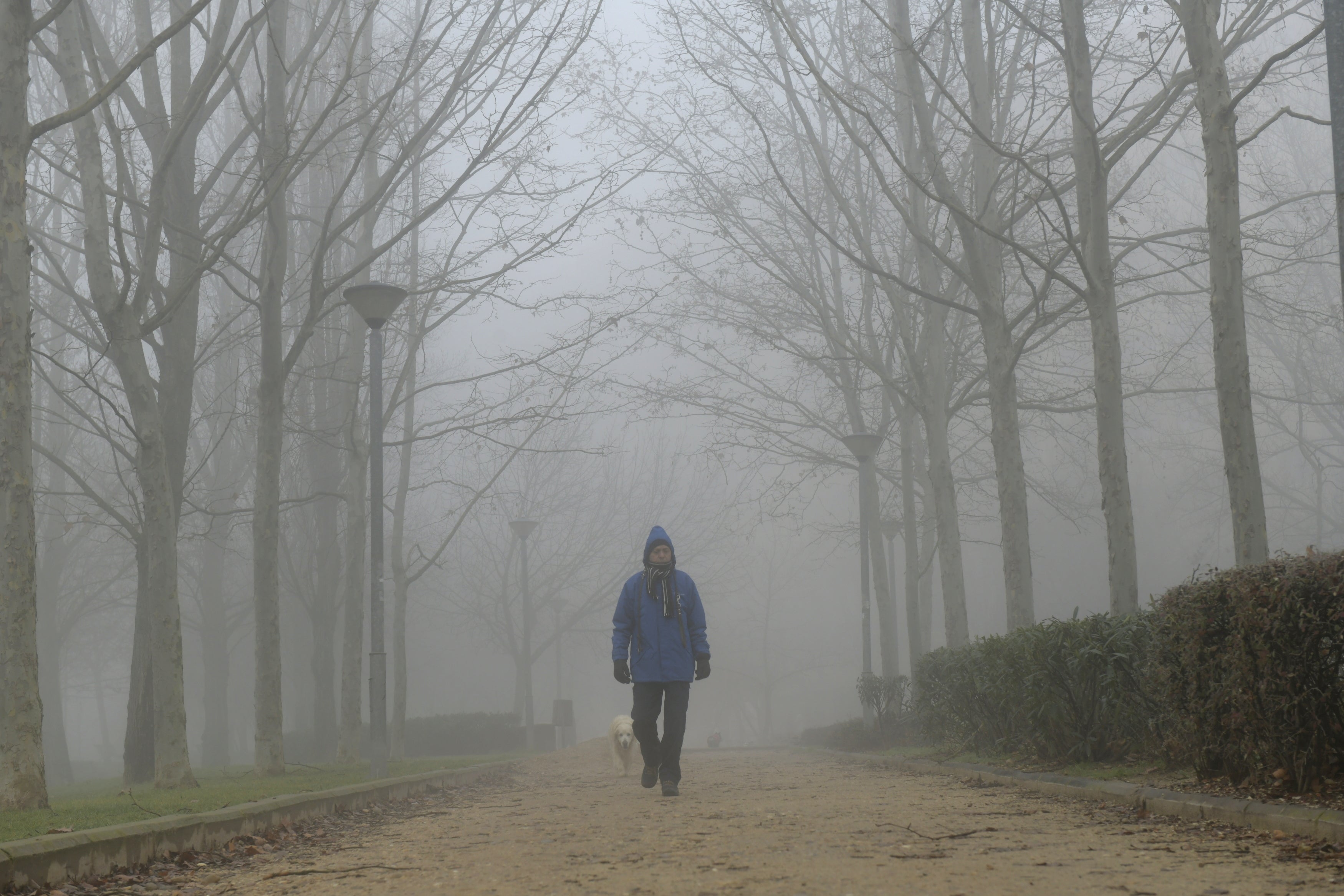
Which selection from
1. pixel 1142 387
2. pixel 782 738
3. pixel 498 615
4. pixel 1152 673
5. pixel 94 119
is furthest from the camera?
pixel 782 738

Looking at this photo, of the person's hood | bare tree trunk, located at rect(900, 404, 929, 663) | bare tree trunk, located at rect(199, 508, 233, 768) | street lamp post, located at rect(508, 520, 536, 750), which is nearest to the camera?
the person's hood

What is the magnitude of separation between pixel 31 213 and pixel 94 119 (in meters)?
15.5

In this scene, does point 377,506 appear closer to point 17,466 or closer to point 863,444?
point 17,466

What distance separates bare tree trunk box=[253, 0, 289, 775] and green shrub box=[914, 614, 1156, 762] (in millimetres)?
6757

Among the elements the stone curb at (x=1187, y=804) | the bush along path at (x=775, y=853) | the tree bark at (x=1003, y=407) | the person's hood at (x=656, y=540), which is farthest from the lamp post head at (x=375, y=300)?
the stone curb at (x=1187, y=804)

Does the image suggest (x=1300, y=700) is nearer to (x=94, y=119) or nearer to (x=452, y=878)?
(x=452, y=878)

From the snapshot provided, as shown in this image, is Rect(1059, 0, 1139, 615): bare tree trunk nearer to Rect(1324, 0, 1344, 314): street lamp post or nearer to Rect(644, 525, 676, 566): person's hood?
Rect(644, 525, 676, 566): person's hood

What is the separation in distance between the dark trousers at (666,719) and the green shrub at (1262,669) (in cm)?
368

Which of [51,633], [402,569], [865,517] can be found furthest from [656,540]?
[51,633]

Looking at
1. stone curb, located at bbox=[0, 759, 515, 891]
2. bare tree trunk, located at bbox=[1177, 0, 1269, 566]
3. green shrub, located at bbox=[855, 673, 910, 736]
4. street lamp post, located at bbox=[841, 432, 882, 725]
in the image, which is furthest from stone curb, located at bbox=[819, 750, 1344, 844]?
street lamp post, located at bbox=[841, 432, 882, 725]

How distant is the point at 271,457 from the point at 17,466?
16.3 feet

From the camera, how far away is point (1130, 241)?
51.1ft

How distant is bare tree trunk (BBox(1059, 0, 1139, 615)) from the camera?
10367 mm

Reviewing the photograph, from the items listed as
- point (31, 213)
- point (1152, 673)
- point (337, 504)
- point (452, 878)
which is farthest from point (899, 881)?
point (31, 213)
